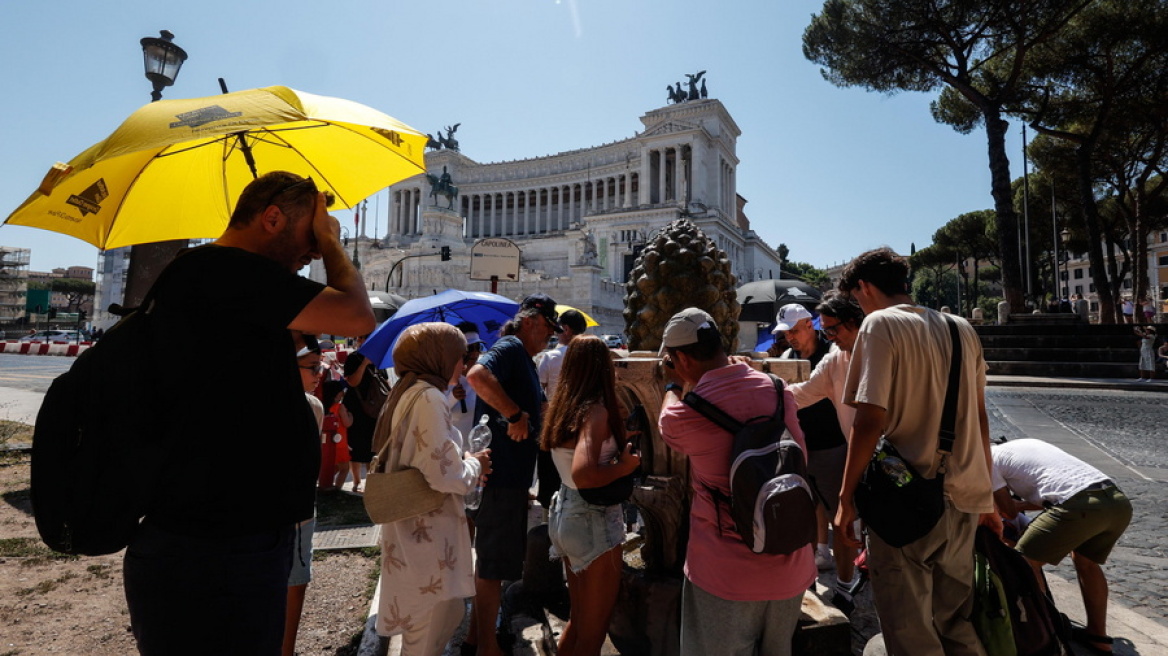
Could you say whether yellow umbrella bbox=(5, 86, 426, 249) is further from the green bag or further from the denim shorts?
the green bag

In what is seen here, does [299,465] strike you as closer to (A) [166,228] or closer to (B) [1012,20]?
(A) [166,228]

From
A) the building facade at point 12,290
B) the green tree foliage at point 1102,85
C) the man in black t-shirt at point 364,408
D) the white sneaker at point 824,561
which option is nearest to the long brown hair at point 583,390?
Answer: the white sneaker at point 824,561

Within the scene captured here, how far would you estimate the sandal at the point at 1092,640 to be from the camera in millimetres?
2709

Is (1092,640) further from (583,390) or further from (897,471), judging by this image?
(583,390)

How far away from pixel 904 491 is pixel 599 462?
111 centimetres

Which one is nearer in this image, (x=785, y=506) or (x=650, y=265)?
(x=785, y=506)

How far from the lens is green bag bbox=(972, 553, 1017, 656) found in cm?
213

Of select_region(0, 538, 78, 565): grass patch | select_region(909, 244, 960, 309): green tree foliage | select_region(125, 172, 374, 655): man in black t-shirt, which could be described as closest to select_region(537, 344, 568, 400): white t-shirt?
select_region(125, 172, 374, 655): man in black t-shirt

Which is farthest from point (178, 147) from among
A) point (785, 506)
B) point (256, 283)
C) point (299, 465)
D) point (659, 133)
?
point (659, 133)

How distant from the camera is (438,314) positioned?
5605 millimetres

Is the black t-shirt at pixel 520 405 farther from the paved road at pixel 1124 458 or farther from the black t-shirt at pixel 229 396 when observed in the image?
the paved road at pixel 1124 458

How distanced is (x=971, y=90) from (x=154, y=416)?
75.4 feet

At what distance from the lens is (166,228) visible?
2.58 m

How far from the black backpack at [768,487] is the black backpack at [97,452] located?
1552 mm
